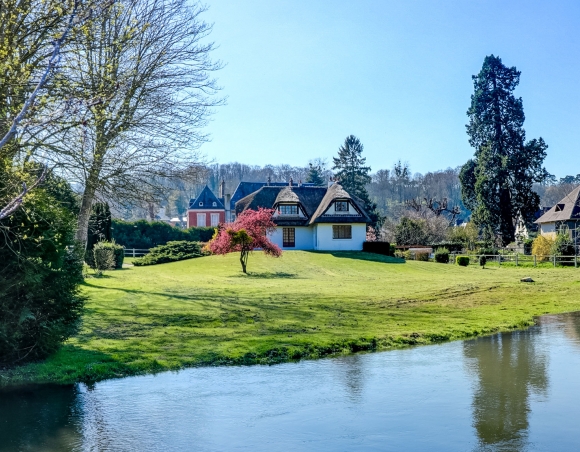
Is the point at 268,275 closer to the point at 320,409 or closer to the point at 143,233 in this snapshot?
the point at 143,233

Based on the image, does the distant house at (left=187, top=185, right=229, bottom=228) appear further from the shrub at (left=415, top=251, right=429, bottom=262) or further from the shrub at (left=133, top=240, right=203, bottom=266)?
the shrub at (left=415, top=251, right=429, bottom=262)

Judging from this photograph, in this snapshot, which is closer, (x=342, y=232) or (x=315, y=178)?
(x=342, y=232)

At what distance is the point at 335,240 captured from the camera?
161 ft

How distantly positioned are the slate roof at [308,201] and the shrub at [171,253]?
6.41m

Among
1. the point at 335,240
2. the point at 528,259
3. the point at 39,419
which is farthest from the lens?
the point at 335,240

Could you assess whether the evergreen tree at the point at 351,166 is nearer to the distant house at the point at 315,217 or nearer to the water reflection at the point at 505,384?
the distant house at the point at 315,217

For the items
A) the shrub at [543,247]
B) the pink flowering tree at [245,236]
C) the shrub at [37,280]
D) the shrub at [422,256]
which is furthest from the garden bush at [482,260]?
the shrub at [37,280]

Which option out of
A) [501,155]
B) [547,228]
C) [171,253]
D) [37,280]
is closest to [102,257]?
[171,253]

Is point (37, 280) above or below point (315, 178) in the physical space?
below

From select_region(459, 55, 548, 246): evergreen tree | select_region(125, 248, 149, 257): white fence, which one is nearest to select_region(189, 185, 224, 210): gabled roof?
select_region(125, 248, 149, 257): white fence

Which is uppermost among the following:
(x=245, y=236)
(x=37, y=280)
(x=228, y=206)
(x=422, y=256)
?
(x=228, y=206)

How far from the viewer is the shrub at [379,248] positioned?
47.3 metres

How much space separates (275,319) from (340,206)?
114 ft

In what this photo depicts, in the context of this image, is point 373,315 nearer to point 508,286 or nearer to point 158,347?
point 158,347
